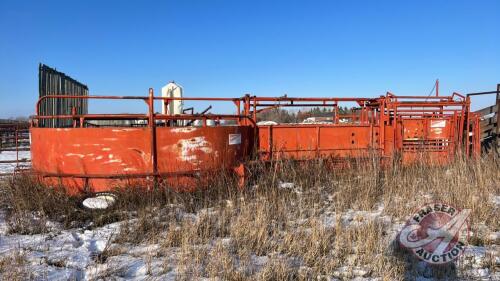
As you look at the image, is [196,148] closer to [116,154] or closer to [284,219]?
[116,154]

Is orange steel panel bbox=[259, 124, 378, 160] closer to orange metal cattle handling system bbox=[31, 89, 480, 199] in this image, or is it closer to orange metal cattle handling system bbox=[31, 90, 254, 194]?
orange metal cattle handling system bbox=[31, 89, 480, 199]

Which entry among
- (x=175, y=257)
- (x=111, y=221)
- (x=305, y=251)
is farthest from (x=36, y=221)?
(x=305, y=251)

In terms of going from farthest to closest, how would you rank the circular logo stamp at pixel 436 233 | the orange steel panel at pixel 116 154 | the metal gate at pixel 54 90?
the metal gate at pixel 54 90
the orange steel panel at pixel 116 154
the circular logo stamp at pixel 436 233

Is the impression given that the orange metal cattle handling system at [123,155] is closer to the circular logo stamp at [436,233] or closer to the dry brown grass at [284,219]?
the dry brown grass at [284,219]

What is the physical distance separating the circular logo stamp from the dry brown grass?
16 centimetres

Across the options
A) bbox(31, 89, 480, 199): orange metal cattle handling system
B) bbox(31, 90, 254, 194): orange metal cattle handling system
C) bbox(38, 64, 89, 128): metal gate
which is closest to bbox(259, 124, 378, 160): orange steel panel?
bbox(31, 89, 480, 199): orange metal cattle handling system

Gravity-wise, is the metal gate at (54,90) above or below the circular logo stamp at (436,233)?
above

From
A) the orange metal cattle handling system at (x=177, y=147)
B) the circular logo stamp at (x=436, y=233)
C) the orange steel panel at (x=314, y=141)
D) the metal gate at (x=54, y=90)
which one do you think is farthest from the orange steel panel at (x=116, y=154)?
the metal gate at (x=54, y=90)

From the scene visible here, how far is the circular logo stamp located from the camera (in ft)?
14.1

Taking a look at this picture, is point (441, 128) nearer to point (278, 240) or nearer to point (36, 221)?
point (278, 240)

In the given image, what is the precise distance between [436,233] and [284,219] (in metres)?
2.05

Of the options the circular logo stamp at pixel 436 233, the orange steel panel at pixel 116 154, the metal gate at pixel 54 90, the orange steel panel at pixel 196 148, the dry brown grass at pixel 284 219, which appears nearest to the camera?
the dry brown grass at pixel 284 219

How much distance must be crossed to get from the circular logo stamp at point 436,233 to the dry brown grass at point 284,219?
157 mm

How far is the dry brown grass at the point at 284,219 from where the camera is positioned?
3854 mm
